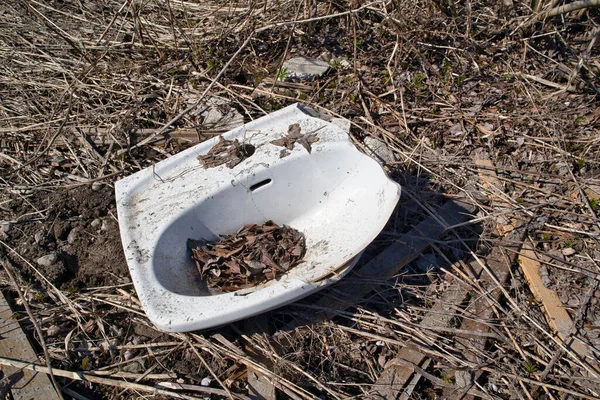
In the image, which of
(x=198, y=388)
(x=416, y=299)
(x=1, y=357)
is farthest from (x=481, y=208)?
(x=1, y=357)

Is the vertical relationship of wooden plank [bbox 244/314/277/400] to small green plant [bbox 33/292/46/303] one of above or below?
below

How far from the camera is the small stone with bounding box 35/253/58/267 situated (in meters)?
2.78

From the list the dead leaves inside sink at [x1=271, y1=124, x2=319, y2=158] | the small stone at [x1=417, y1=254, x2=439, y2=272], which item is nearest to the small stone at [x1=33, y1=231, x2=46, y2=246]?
the dead leaves inside sink at [x1=271, y1=124, x2=319, y2=158]

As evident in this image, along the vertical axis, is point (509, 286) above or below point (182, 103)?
below

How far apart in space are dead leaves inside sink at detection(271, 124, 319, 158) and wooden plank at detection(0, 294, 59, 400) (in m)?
1.58

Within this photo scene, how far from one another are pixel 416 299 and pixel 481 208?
762 millimetres

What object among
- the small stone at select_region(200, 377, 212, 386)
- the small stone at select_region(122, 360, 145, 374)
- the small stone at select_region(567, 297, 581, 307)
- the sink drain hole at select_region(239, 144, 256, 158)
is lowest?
the small stone at select_region(567, 297, 581, 307)

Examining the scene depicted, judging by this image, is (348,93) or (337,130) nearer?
(337,130)

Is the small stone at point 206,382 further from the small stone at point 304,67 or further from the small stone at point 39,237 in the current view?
the small stone at point 304,67

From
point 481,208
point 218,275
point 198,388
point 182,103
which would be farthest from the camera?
point 182,103

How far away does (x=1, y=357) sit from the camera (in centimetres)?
246

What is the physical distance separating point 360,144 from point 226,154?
0.99m

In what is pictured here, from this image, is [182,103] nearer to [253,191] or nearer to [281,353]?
[253,191]

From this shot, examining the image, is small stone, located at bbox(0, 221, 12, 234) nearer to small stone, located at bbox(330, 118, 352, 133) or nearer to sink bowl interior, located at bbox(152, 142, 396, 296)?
sink bowl interior, located at bbox(152, 142, 396, 296)
